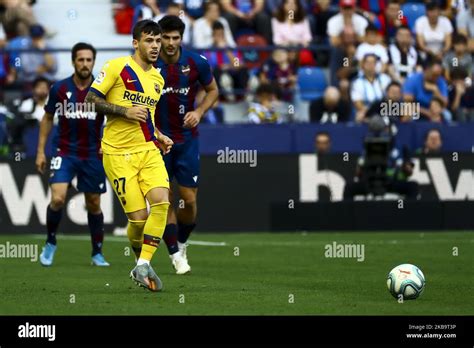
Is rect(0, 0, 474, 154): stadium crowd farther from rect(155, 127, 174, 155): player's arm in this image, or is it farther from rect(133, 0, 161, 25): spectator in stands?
rect(155, 127, 174, 155): player's arm

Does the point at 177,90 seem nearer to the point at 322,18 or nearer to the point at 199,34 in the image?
the point at 199,34

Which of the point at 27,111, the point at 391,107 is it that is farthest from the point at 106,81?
the point at 391,107

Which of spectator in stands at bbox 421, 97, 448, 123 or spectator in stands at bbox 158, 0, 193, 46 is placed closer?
spectator in stands at bbox 421, 97, 448, 123

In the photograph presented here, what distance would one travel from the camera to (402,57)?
24.2 m

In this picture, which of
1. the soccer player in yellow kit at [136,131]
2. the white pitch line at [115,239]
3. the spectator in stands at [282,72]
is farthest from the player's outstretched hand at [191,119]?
the spectator in stands at [282,72]

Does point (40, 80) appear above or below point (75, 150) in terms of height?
above

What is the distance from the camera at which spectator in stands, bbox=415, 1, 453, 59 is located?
24.6 m

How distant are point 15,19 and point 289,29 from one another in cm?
485

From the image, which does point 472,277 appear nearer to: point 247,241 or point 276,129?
point 247,241


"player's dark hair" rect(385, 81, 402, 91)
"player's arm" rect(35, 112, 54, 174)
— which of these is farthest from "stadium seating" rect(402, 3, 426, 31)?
"player's arm" rect(35, 112, 54, 174)

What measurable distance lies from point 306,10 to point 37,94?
5888 millimetres

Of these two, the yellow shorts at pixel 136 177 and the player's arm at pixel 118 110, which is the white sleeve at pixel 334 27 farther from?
the player's arm at pixel 118 110

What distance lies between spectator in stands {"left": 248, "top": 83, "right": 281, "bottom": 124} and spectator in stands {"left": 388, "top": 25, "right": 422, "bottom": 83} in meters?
2.30
